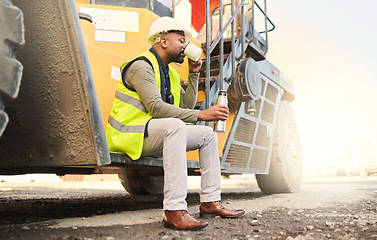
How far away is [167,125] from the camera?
2.22 m

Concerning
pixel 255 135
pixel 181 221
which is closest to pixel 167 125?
pixel 181 221

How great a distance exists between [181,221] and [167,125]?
0.57m

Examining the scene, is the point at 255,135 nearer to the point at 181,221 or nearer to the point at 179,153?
the point at 179,153

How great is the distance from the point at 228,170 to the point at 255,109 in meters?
0.97

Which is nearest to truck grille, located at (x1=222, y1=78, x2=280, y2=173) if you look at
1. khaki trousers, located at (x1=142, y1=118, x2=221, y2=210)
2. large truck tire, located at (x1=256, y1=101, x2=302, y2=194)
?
large truck tire, located at (x1=256, y1=101, x2=302, y2=194)

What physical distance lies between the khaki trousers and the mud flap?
0.41 meters

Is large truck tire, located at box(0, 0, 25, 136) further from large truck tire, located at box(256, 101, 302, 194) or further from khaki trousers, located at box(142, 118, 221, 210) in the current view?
large truck tire, located at box(256, 101, 302, 194)

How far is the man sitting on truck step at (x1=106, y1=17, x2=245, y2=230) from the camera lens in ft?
7.04

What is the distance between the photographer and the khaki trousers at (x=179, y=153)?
2133 millimetres

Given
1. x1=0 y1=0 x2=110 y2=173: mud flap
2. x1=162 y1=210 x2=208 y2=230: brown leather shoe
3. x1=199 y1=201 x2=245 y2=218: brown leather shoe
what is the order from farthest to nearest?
x1=199 y1=201 x2=245 y2=218: brown leather shoe
x1=162 y1=210 x2=208 y2=230: brown leather shoe
x1=0 y1=0 x2=110 y2=173: mud flap

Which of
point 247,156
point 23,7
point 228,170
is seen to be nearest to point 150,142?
point 23,7

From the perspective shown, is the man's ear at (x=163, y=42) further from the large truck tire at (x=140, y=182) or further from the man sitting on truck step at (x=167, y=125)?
the large truck tire at (x=140, y=182)

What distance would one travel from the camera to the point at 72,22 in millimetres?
1823

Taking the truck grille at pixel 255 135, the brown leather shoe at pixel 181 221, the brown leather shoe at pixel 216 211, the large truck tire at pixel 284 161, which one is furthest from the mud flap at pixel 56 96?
the large truck tire at pixel 284 161
